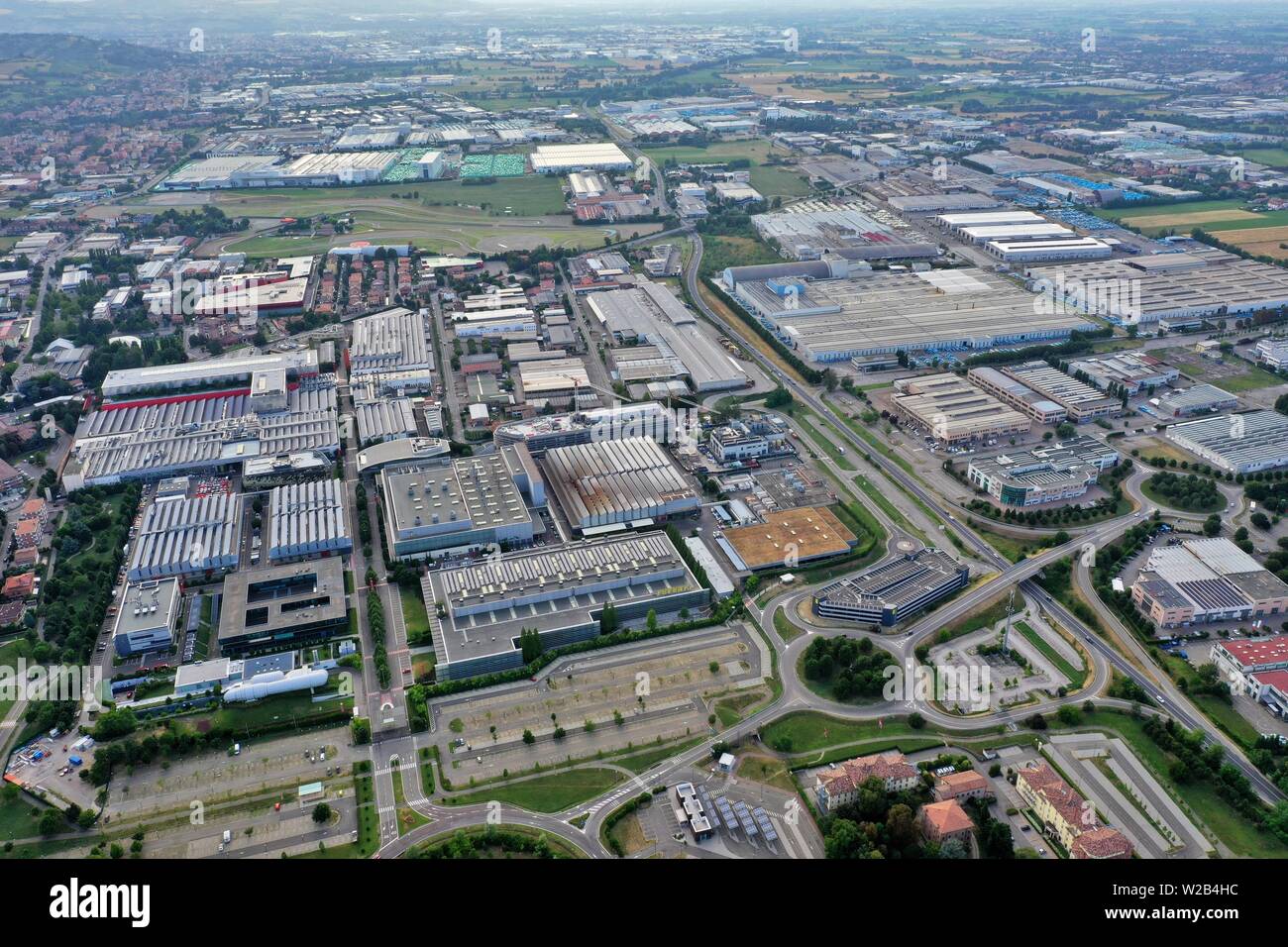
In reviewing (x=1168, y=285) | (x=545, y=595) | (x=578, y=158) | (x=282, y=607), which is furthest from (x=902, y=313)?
(x=578, y=158)

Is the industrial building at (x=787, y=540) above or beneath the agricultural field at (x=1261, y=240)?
beneath

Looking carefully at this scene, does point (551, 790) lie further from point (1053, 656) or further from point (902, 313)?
point (902, 313)

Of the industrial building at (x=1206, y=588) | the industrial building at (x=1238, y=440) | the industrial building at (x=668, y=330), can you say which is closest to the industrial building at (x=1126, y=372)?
the industrial building at (x=1238, y=440)

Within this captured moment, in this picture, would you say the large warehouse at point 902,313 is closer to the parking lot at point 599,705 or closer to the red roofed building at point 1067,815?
the parking lot at point 599,705

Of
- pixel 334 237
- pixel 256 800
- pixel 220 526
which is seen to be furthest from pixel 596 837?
pixel 334 237

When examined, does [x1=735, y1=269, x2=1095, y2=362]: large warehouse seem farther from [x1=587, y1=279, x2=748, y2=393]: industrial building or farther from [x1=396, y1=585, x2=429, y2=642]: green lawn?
[x1=396, y1=585, x2=429, y2=642]: green lawn

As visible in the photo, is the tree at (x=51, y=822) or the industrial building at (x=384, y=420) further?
the industrial building at (x=384, y=420)
